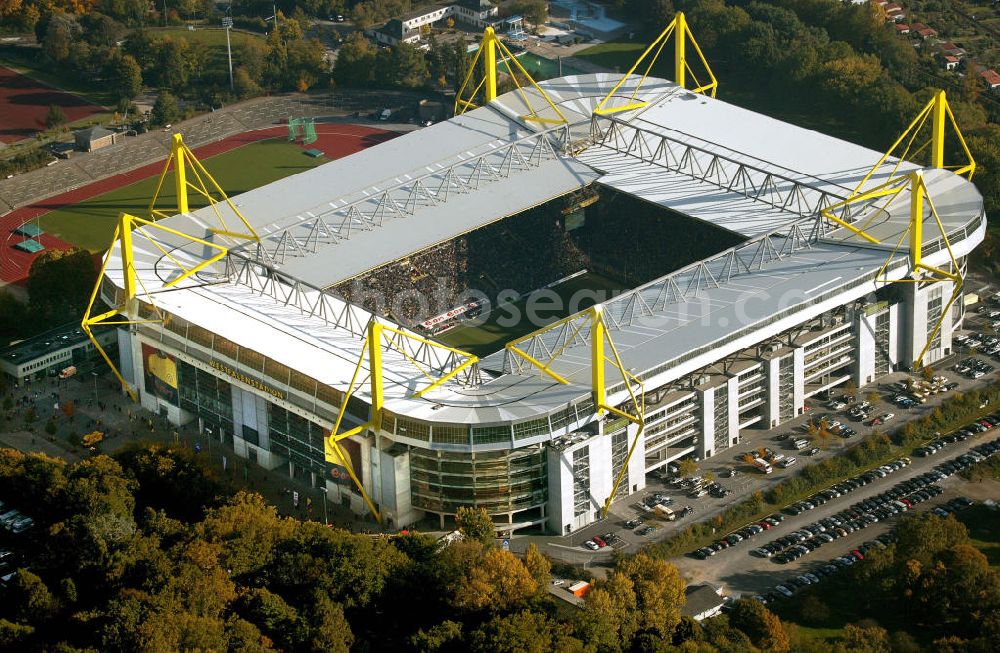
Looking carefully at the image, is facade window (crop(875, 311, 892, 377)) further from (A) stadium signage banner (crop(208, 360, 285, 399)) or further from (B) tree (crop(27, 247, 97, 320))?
(B) tree (crop(27, 247, 97, 320))

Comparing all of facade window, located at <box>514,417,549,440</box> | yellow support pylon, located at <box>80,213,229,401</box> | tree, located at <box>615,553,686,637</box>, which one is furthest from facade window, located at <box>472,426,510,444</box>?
yellow support pylon, located at <box>80,213,229,401</box>

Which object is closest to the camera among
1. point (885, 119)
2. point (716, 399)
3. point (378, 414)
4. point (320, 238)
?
point (378, 414)

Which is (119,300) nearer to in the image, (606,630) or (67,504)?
(67,504)

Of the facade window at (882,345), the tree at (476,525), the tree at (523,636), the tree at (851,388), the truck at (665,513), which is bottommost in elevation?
the truck at (665,513)

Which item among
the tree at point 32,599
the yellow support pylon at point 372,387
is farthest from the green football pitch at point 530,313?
the tree at point 32,599

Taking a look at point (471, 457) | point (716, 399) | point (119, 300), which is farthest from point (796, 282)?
point (119, 300)

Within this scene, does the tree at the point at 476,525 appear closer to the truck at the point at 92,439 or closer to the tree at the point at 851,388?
the truck at the point at 92,439
